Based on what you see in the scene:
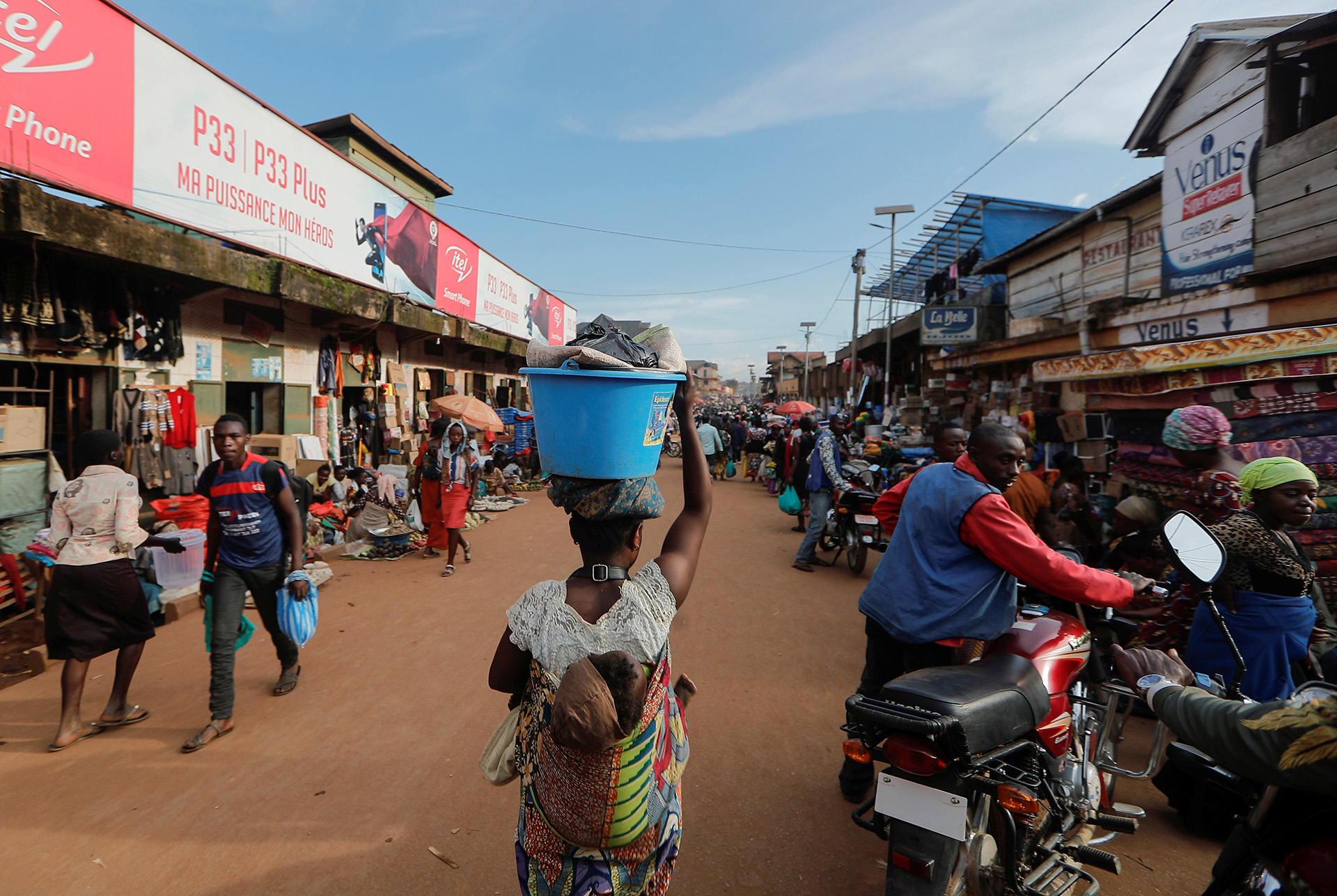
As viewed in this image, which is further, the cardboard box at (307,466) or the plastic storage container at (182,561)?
the cardboard box at (307,466)

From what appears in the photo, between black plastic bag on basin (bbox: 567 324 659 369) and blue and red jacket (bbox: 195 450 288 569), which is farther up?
black plastic bag on basin (bbox: 567 324 659 369)

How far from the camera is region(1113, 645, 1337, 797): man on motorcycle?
1.20 meters

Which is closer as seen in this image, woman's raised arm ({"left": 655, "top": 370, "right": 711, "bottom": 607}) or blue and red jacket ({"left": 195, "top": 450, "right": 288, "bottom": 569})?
woman's raised arm ({"left": 655, "top": 370, "right": 711, "bottom": 607})

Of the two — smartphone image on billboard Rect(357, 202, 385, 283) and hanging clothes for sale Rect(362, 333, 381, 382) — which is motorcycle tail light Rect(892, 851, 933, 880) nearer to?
hanging clothes for sale Rect(362, 333, 381, 382)

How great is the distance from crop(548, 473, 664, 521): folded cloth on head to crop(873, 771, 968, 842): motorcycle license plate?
3.97 ft

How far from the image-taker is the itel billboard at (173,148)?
523 cm

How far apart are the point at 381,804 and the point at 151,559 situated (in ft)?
11.2

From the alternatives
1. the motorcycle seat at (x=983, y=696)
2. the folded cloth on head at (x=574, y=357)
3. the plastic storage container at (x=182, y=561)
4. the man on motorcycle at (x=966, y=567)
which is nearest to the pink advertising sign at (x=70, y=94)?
the plastic storage container at (x=182, y=561)

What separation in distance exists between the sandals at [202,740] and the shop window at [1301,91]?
9.33 metres

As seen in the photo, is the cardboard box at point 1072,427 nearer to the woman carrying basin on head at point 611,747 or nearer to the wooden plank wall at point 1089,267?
the wooden plank wall at point 1089,267

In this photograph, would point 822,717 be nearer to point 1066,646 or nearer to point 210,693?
point 1066,646

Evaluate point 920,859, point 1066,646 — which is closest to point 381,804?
point 920,859

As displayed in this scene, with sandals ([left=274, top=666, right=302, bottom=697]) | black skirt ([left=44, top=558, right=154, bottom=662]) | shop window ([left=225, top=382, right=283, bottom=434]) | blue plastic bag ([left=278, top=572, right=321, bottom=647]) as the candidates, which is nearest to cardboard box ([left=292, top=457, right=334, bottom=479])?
shop window ([left=225, top=382, right=283, bottom=434])

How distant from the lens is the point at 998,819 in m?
2.24
